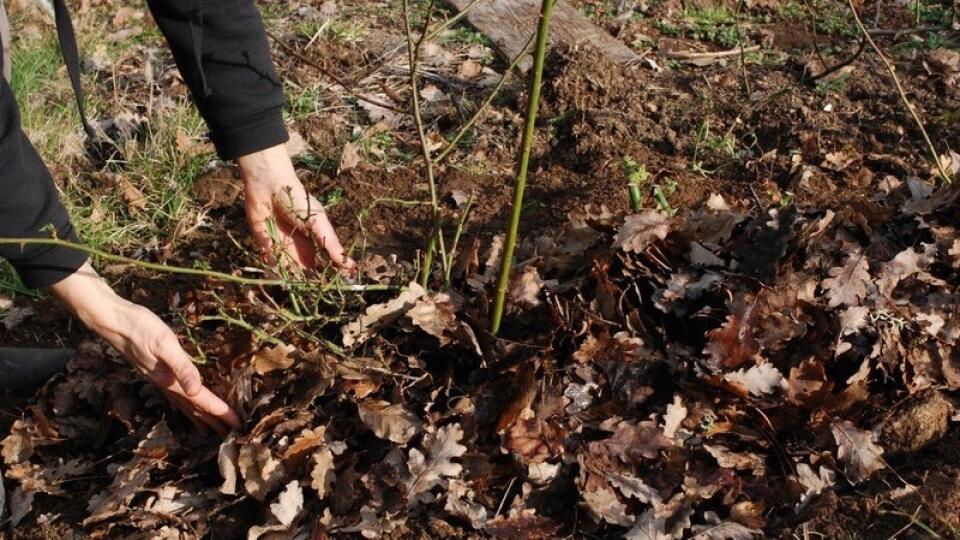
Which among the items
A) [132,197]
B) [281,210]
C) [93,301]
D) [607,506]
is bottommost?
[607,506]

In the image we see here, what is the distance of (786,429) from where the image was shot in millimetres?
2428

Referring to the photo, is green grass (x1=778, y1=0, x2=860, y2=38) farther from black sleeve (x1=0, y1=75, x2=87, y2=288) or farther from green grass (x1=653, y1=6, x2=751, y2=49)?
black sleeve (x1=0, y1=75, x2=87, y2=288)

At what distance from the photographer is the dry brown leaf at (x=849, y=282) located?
257 cm

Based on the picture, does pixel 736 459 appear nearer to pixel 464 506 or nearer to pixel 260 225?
pixel 464 506

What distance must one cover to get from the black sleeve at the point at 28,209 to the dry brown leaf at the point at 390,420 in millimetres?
845

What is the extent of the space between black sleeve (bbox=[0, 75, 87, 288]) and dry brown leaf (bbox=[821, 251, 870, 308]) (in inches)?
81.6

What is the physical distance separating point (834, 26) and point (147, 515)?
4122mm

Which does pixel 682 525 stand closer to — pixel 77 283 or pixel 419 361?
pixel 419 361

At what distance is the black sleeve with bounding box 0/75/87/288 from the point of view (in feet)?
7.04

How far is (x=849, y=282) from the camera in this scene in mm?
2600

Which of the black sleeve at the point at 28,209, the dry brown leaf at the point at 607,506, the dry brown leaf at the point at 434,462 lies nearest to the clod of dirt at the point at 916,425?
the dry brown leaf at the point at 607,506

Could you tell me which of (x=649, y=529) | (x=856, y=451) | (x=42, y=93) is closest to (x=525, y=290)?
(x=649, y=529)

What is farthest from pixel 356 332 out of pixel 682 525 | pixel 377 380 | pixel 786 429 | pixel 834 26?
pixel 834 26

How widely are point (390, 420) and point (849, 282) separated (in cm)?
138
